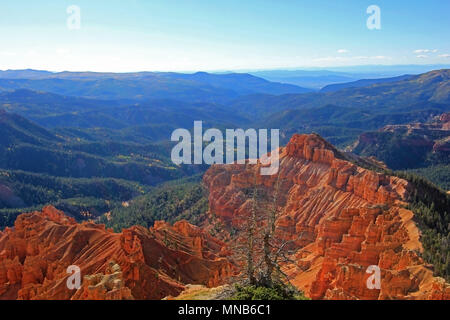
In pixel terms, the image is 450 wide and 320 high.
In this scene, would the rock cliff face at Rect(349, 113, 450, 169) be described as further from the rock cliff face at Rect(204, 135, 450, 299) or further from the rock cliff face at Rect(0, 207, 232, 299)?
the rock cliff face at Rect(0, 207, 232, 299)

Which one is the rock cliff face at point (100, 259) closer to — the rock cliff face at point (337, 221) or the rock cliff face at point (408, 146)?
the rock cliff face at point (337, 221)

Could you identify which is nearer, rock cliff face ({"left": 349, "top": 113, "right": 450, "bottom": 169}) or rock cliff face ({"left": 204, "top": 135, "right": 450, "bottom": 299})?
rock cliff face ({"left": 204, "top": 135, "right": 450, "bottom": 299})

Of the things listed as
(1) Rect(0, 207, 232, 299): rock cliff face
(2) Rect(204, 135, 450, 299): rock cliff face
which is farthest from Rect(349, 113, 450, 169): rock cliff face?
(1) Rect(0, 207, 232, 299): rock cliff face

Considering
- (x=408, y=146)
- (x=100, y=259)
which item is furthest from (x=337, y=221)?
(x=408, y=146)

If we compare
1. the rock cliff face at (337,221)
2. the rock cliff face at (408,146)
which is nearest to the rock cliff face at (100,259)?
the rock cliff face at (337,221)

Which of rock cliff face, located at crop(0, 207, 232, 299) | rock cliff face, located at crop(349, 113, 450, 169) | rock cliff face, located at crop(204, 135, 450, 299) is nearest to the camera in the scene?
rock cliff face, located at crop(204, 135, 450, 299)

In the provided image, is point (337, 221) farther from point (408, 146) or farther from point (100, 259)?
Answer: point (408, 146)
